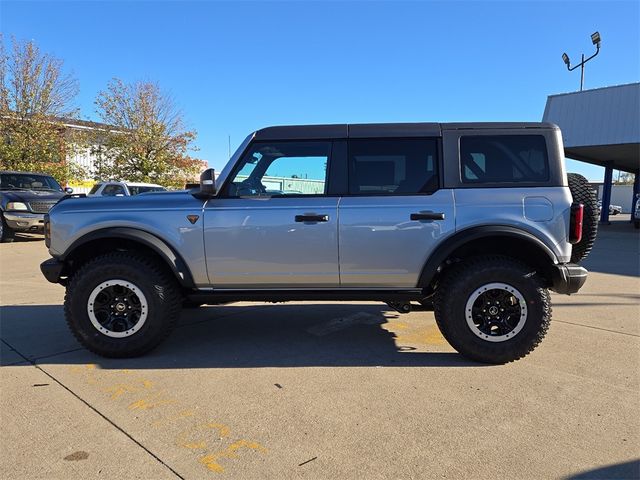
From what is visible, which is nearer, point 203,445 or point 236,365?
point 203,445

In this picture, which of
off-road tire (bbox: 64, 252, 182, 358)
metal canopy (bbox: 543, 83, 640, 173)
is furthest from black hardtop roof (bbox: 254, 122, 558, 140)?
metal canopy (bbox: 543, 83, 640, 173)

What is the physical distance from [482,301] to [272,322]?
2310mm

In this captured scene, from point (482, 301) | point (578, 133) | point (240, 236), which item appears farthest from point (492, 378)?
point (578, 133)

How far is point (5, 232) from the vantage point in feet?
40.6

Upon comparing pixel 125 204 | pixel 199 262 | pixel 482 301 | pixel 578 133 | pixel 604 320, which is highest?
pixel 578 133

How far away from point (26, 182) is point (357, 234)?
1325 cm

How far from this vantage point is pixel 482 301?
3.76 meters

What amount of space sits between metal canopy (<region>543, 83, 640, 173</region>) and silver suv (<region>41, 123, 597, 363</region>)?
655 inches

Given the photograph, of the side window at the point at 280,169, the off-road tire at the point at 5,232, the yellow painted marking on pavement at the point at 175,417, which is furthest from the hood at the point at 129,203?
the off-road tire at the point at 5,232

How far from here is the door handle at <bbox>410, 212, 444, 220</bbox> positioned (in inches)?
144

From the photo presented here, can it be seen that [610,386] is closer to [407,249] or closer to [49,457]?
[407,249]

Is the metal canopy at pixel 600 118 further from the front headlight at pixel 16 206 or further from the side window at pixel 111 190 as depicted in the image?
the front headlight at pixel 16 206

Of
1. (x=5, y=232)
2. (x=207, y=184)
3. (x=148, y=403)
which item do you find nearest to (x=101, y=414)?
(x=148, y=403)

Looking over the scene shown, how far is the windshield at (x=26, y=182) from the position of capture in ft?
42.4
